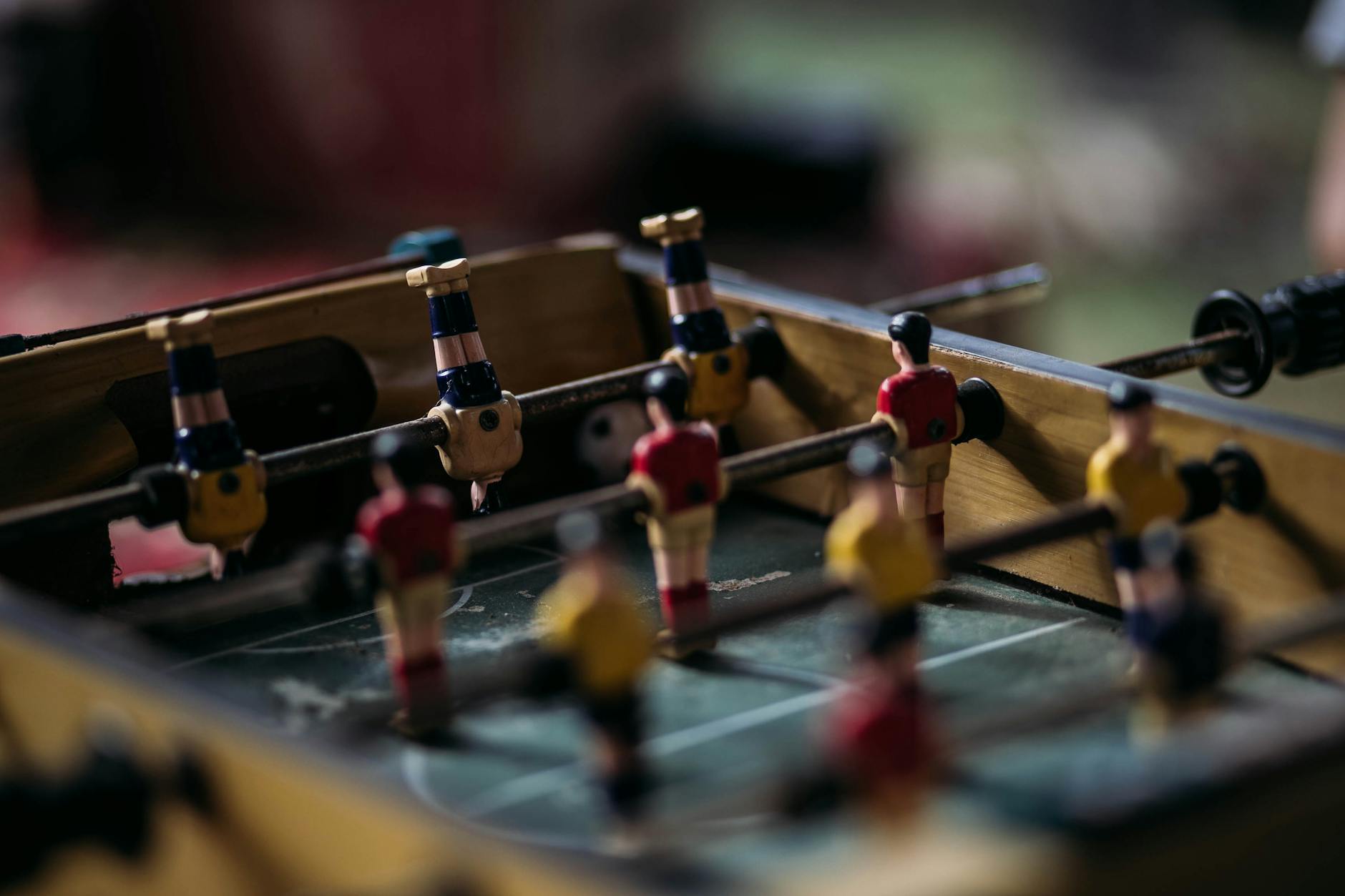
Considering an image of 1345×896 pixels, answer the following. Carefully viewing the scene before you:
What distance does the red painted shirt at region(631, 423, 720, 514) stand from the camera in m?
1.18

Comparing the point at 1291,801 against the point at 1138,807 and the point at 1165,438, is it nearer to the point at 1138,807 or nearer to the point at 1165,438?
the point at 1138,807

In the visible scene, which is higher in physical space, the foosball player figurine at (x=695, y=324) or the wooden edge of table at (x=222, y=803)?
the foosball player figurine at (x=695, y=324)

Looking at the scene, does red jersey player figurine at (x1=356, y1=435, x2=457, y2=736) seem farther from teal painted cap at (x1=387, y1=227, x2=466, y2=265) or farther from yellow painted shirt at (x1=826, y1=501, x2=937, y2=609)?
teal painted cap at (x1=387, y1=227, x2=466, y2=265)

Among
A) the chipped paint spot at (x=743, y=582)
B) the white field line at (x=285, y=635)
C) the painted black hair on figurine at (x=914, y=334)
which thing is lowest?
the chipped paint spot at (x=743, y=582)

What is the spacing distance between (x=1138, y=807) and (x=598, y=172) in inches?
181

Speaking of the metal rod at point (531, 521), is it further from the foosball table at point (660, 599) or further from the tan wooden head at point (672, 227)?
the tan wooden head at point (672, 227)

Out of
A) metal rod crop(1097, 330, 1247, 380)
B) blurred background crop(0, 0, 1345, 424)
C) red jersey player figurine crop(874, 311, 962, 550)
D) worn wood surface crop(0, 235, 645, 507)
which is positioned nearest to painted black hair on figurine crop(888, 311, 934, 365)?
red jersey player figurine crop(874, 311, 962, 550)

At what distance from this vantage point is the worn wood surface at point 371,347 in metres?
1.46

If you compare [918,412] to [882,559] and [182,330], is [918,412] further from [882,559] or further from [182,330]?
[182,330]

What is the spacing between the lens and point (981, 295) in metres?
1.79

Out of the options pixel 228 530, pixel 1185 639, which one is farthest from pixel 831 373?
pixel 1185 639

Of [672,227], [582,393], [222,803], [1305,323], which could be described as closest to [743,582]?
[582,393]

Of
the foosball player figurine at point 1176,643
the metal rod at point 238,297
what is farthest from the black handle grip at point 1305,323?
the metal rod at point 238,297

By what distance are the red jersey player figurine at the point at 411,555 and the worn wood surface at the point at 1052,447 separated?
50 centimetres
